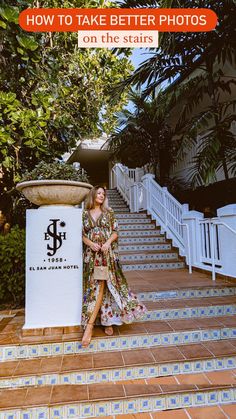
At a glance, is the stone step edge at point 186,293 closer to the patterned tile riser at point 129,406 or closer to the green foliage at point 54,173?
the patterned tile riser at point 129,406

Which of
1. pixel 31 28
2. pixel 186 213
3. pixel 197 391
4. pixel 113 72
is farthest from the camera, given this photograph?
pixel 113 72

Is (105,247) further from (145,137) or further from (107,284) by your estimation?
(145,137)

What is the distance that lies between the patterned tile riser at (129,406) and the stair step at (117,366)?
25 centimetres

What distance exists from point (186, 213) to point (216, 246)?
110 cm

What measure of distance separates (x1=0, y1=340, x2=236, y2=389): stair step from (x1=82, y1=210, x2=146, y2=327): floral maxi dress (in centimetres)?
34

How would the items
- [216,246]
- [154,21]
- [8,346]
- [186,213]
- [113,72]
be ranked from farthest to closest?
[113,72] < [186,213] < [216,246] < [154,21] < [8,346]

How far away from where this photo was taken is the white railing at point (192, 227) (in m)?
4.11

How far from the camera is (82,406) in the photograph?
203 cm

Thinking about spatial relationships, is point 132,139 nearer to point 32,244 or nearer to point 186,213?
point 186,213

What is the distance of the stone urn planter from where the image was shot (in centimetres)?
273

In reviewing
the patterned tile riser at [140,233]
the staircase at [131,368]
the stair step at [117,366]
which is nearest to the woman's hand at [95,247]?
the staircase at [131,368]

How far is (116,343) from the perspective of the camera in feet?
8.74

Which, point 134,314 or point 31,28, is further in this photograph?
point 31,28

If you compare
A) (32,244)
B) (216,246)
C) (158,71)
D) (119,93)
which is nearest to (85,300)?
(32,244)
